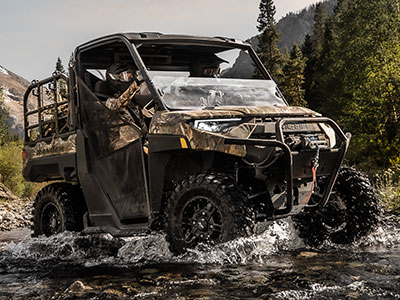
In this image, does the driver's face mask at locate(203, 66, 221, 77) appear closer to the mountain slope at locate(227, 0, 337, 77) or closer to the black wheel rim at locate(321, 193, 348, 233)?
the black wheel rim at locate(321, 193, 348, 233)

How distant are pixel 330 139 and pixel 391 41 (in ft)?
81.7

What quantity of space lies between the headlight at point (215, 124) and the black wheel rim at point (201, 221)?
662 millimetres

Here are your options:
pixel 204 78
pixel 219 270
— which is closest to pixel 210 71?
pixel 204 78

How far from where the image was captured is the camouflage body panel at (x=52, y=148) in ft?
23.4

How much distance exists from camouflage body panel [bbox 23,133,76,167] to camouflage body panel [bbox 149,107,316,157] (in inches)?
72.4

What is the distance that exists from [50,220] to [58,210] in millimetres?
442

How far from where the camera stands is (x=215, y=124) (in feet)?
17.7

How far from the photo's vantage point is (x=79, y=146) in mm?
6906

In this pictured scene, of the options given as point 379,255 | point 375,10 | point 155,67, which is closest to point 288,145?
point 379,255

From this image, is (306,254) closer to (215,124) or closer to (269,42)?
(215,124)

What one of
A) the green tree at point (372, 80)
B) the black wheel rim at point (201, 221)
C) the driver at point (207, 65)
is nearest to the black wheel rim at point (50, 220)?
the driver at point (207, 65)

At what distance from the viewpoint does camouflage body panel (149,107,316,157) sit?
202 inches

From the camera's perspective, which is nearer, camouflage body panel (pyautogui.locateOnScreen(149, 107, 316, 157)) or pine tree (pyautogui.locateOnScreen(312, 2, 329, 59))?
camouflage body panel (pyautogui.locateOnScreen(149, 107, 316, 157))

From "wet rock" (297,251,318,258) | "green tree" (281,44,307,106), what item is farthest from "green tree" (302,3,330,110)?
"wet rock" (297,251,318,258)
